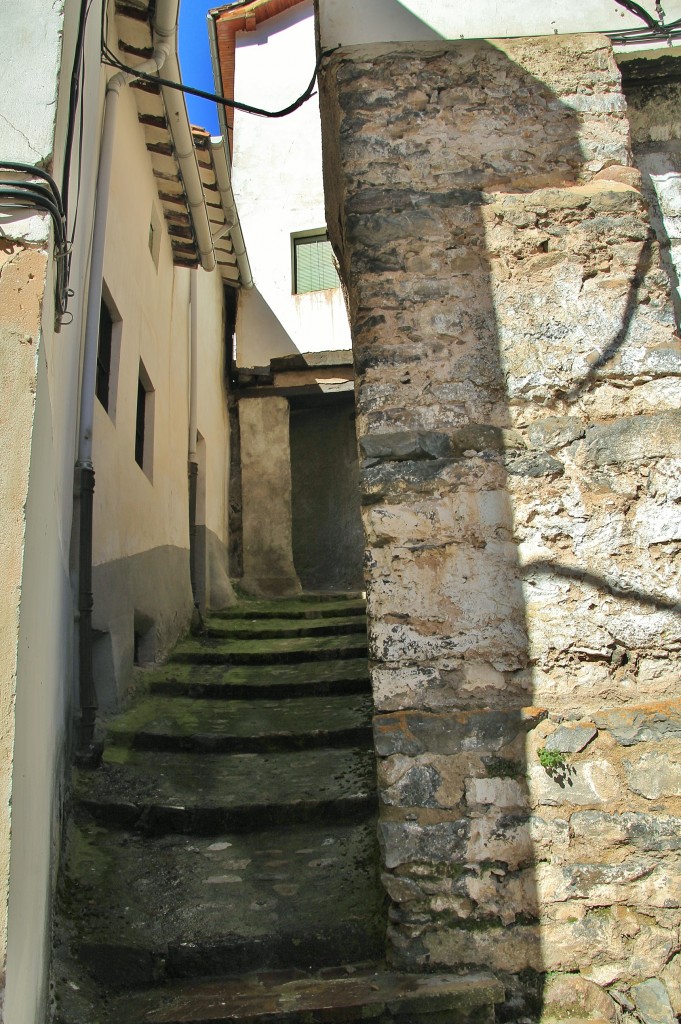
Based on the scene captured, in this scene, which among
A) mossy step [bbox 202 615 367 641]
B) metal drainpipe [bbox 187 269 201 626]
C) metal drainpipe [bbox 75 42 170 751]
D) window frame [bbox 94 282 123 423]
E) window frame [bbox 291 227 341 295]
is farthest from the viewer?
window frame [bbox 291 227 341 295]

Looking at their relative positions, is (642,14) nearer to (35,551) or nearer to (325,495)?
(35,551)

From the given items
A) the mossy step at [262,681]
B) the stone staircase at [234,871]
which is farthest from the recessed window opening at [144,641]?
the stone staircase at [234,871]

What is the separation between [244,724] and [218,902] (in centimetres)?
175

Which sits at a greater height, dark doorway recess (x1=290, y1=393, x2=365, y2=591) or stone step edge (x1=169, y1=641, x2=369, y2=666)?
dark doorway recess (x1=290, y1=393, x2=365, y2=591)

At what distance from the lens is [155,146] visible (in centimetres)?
661

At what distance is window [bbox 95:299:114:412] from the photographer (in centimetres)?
519

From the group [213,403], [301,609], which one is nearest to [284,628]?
[301,609]

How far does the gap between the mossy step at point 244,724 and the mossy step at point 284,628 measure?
160cm

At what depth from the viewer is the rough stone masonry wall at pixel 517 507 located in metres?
2.64

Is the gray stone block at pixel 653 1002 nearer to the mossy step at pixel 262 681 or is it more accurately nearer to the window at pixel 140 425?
the mossy step at pixel 262 681

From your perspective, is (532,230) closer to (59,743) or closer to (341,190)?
(341,190)

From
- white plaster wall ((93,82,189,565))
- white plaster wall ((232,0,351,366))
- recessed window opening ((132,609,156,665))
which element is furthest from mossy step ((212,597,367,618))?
white plaster wall ((232,0,351,366))

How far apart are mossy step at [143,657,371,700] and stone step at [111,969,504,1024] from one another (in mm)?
2802

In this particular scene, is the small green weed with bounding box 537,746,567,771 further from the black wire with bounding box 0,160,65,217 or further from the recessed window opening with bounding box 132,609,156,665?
the recessed window opening with bounding box 132,609,156,665
